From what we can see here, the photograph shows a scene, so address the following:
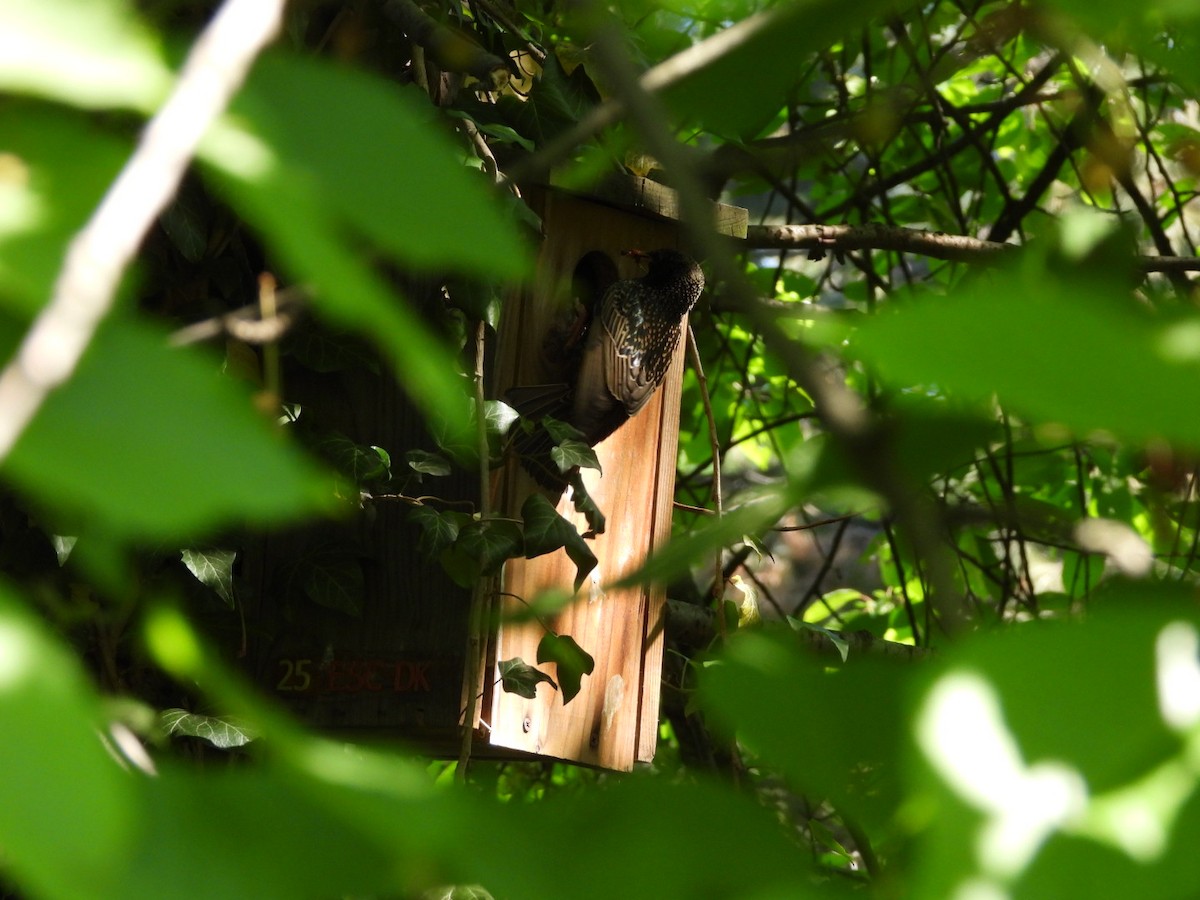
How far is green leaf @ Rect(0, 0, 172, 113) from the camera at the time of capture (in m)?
0.21

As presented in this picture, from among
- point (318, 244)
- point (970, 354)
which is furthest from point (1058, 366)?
point (318, 244)

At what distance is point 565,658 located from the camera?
1783 millimetres

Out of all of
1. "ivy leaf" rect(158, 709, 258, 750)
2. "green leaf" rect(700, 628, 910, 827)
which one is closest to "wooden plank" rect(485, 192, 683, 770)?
"ivy leaf" rect(158, 709, 258, 750)

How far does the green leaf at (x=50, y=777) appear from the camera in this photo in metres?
0.20

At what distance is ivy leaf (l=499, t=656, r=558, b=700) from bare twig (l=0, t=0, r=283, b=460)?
4.97 feet

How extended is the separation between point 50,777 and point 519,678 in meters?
1.53

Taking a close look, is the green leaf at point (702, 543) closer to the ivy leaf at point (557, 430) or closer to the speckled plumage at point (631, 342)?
the ivy leaf at point (557, 430)

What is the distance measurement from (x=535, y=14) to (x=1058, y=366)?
2.03 metres

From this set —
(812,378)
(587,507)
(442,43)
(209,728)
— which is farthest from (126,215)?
(587,507)

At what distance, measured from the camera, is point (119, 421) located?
0.75 feet

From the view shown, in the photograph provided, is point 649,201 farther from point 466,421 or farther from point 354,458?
point 466,421

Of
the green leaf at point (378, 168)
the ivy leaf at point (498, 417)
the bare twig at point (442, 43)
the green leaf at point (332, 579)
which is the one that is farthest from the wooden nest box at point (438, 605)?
the green leaf at point (378, 168)

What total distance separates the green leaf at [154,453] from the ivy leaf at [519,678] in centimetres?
150

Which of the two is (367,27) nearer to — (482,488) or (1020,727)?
(482,488)
